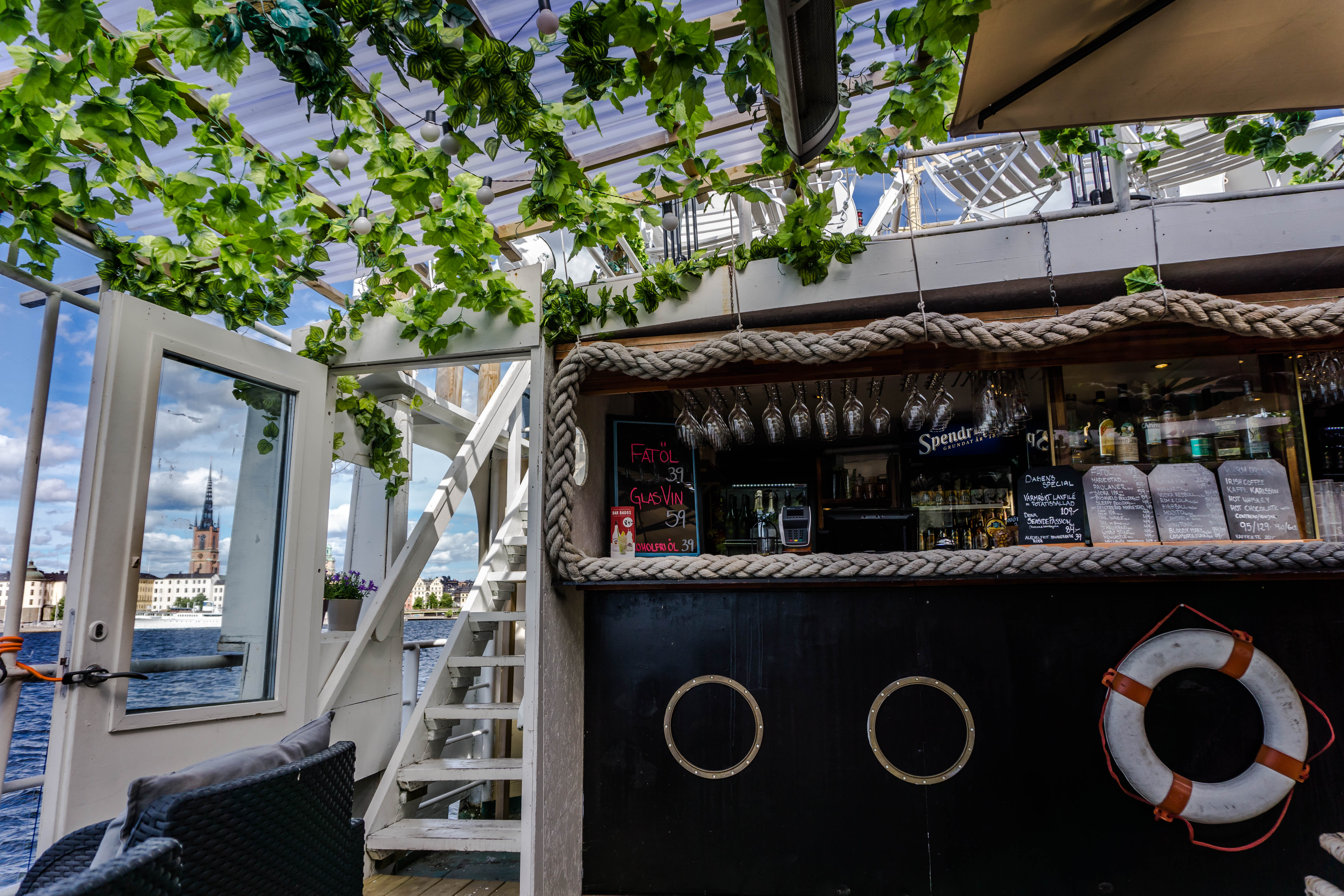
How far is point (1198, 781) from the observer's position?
2611 mm

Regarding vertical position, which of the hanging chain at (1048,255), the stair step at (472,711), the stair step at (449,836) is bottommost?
the stair step at (449,836)

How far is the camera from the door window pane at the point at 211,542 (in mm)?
2596

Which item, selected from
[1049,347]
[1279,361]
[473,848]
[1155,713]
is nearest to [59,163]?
[473,848]

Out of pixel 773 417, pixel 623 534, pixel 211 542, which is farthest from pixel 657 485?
pixel 211 542

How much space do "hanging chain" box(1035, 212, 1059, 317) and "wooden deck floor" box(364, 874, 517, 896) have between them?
3179mm

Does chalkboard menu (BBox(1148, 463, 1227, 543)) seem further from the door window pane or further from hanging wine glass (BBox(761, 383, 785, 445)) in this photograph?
the door window pane

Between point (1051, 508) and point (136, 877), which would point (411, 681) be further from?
point (1051, 508)

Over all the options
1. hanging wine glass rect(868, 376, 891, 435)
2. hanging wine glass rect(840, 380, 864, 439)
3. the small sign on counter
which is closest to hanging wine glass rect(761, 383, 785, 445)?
hanging wine glass rect(840, 380, 864, 439)

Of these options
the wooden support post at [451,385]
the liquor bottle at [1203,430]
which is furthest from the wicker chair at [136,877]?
the wooden support post at [451,385]

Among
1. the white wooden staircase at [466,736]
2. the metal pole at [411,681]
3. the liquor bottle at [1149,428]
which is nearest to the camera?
the liquor bottle at [1149,428]

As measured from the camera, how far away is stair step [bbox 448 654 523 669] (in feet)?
12.3

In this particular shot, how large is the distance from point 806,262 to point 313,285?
8.61 ft

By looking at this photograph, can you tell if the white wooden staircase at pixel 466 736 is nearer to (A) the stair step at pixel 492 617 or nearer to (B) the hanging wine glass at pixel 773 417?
(A) the stair step at pixel 492 617

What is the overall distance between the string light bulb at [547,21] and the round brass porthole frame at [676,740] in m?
2.31
